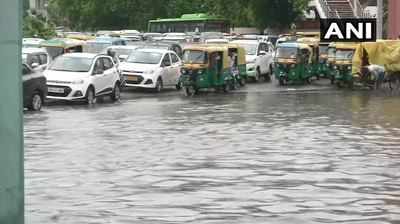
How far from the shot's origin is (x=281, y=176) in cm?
1188

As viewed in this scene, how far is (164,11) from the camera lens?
247ft

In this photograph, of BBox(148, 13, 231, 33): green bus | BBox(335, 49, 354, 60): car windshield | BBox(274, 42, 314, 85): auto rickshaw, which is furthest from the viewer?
BBox(148, 13, 231, 33): green bus

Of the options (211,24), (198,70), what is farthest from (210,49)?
(211,24)

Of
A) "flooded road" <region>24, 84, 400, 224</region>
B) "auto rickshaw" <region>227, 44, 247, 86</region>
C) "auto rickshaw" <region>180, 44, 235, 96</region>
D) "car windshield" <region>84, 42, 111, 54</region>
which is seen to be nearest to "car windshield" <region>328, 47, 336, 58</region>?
"auto rickshaw" <region>227, 44, 247, 86</region>

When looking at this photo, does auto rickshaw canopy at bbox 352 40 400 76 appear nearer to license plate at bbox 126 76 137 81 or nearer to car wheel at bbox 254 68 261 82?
car wheel at bbox 254 68 261 82

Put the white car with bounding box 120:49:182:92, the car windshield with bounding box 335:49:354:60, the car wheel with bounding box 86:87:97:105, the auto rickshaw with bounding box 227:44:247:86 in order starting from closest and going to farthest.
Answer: the car wheel with bounding box 86:87:97:105 → the white car with bounding box 120:49:182:92 → the auto rickshaw with bounding box 227:44:247:86 → the car windshield with bounding box 335:49:354:60

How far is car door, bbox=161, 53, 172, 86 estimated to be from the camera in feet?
109

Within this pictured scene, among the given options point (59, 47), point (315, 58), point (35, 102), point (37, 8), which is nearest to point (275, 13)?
point (37, 8)

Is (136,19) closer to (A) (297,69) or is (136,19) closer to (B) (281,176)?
(A) (297,69)

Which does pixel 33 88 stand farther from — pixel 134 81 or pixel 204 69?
pixel 204 69

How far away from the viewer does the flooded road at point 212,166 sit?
9.34 m

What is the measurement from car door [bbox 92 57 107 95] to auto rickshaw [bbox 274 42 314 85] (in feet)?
35.9

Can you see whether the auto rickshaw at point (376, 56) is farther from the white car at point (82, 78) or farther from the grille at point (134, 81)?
the white car at point (82, 78)

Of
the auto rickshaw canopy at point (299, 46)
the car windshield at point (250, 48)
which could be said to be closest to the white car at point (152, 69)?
the auto rickshaw canopy at point (299, 46)
